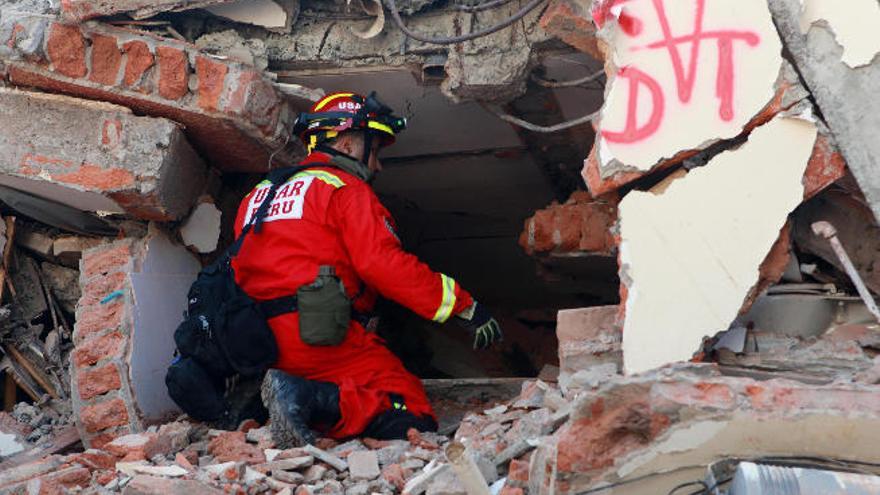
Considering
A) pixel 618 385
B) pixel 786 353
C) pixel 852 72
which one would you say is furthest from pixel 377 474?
pixel 852 72

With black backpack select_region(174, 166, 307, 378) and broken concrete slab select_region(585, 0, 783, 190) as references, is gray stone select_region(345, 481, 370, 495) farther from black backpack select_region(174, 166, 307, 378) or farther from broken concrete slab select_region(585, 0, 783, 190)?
broken concrete slab select_region(585, 0, 783, 190)

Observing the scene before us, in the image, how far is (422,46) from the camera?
500 centimetres

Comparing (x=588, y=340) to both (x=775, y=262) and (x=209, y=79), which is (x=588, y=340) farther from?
(x=209, y=79)

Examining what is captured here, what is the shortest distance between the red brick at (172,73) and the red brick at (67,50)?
354mm

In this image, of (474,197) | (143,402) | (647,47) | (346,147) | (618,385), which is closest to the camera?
(618,385)

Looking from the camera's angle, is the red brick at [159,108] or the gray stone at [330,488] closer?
the gray stone at [330,488]

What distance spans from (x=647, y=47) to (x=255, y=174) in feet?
9.08

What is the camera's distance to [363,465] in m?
3.94

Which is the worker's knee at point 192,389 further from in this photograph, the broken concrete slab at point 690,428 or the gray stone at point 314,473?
the broken concrete slab at point 690,428

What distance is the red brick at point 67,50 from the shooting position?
16.2ft

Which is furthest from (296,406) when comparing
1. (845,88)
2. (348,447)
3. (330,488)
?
(845,88)

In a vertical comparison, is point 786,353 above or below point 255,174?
below

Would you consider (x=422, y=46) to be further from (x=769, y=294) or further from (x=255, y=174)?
(x=769, y=294)

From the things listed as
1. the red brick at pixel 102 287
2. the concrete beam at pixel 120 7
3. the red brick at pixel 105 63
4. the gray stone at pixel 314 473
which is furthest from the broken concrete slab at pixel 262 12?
the gray stone at pixel 314 473
